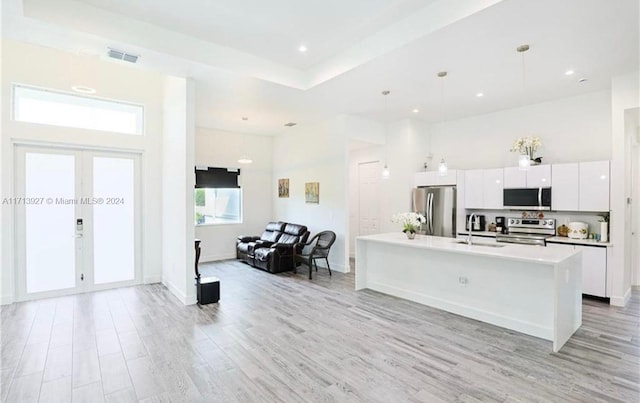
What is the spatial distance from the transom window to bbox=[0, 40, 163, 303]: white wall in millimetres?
103

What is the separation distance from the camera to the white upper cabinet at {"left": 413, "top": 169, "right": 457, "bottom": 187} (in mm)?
6463

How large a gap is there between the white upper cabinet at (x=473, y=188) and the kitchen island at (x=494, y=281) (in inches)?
75.2

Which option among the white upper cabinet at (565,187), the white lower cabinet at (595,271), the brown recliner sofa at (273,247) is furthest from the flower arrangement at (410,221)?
the brown recliner sofa at (273,247)

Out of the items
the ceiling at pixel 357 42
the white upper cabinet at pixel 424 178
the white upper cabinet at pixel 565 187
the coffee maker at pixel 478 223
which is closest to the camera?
the ceiling at pixel 357 42

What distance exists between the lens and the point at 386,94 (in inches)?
210

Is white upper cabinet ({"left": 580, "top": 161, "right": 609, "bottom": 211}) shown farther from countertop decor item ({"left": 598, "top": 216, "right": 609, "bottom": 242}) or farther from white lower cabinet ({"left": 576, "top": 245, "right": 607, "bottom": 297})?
white lower cabinet ({"left": 576, "top": 245, "right": 607, "bottom": 297})

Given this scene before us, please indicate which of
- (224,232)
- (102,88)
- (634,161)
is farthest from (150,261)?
(634,161)

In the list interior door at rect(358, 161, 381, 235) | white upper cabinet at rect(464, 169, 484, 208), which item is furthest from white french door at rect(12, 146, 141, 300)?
white upper cabinet at rect(464, 169, 484, 208)

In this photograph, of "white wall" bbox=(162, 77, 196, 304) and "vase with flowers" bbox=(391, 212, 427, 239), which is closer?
"white wall" bbox=(162, 77, 196, 304)

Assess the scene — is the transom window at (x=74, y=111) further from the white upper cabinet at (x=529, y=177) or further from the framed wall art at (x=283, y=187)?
the white upper cabinet at (x=529, y=177)

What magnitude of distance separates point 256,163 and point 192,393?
6.59m

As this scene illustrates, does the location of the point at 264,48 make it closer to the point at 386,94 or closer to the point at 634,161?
the point at 386,94

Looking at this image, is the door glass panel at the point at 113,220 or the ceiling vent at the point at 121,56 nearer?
the ceiling vent at the point at 121,56

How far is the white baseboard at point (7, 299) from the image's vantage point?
4527mm
